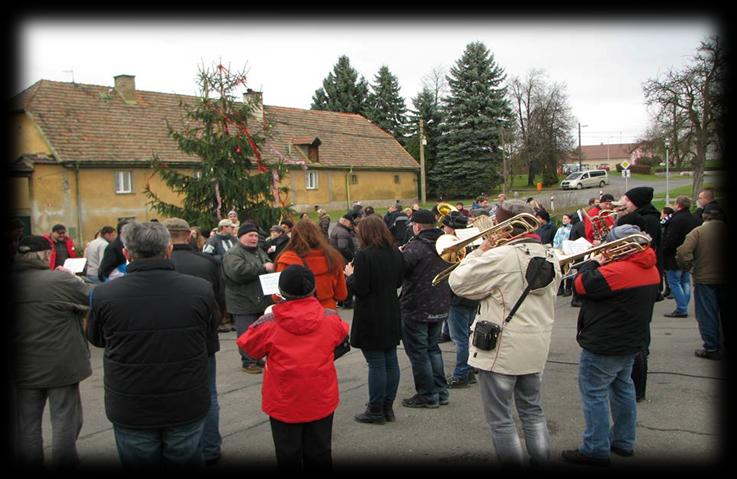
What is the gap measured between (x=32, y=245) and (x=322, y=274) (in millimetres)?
2484

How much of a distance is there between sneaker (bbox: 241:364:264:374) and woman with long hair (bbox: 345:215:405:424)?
7.27 feet

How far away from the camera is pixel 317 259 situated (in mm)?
5664

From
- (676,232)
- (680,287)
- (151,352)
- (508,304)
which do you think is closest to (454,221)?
(508,304)

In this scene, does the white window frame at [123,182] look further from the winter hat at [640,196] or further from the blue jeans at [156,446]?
the blue jeans at [156,446]

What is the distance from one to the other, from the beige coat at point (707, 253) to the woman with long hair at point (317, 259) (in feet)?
14.4

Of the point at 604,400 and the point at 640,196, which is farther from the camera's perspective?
the point at 640,196

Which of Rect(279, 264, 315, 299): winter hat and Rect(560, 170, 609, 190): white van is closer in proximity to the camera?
Rect(279, 264, 315, 299): winter hat

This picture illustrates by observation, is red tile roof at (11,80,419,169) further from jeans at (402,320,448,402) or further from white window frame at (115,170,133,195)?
jeans at (402,320,448,402)

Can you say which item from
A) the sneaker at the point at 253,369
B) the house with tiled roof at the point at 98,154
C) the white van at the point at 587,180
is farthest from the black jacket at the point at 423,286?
the white van at the point at 587,180

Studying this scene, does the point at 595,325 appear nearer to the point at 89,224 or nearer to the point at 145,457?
the point at 145,457

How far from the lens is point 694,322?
29.7 feet

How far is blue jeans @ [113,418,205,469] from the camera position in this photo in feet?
10.9

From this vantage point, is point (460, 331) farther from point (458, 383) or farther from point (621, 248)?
point (621, 248)

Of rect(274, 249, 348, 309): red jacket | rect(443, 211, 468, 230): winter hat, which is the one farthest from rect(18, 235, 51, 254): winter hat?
rect(443, 211, 468, 230): winter hat
